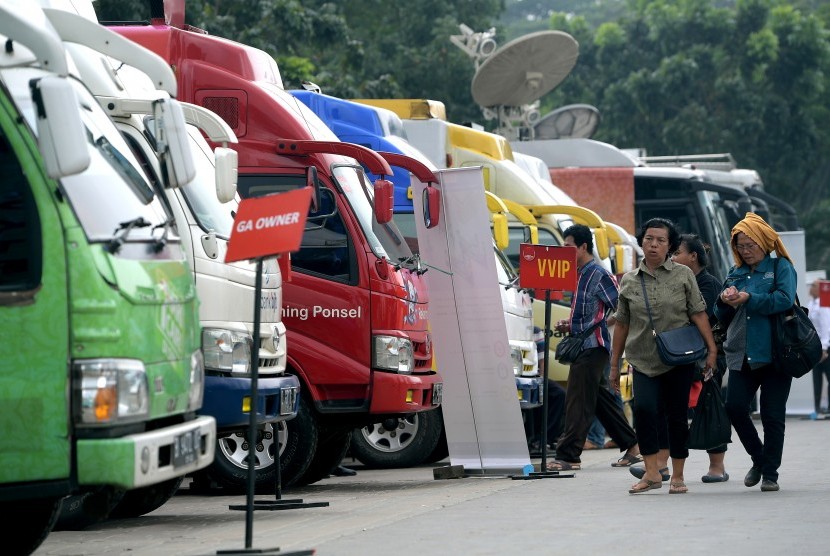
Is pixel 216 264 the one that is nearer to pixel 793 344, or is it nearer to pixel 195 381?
pixel 195 381

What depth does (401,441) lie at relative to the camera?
1534 centimetres

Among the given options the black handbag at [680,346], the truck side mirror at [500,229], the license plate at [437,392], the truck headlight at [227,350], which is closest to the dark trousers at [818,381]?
the truck side mirror at [500,229]

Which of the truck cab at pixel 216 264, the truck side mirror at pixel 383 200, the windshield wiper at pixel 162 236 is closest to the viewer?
the windshield wiper at pixel 162 236

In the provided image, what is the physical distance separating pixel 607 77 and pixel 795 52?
5.97 m

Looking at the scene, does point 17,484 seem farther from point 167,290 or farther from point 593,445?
point 593,445

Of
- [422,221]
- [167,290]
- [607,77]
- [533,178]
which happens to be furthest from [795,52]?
[167,290]

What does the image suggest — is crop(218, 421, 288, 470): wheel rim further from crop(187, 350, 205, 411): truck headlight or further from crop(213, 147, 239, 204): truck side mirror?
crop(187, 350, 205, 411): truck headlight

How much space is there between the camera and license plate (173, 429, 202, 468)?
7824 millimetres

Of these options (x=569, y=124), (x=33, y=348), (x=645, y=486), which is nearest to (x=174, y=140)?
(x=33, y=348)

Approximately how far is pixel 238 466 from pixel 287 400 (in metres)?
1.56

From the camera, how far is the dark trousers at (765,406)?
39.0 feet

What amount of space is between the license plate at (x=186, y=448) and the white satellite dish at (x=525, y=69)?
52.1ft

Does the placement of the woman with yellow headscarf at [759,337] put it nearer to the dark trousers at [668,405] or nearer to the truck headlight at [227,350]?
the dark trousers at [668,405]

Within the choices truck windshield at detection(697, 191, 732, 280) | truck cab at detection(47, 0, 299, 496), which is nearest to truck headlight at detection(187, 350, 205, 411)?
truck cab at detection(47, 0, 299, 496)
